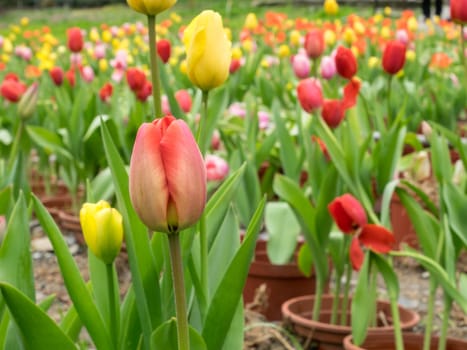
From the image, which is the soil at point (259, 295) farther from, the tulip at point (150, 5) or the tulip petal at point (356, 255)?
the tulip at point (150, 5)

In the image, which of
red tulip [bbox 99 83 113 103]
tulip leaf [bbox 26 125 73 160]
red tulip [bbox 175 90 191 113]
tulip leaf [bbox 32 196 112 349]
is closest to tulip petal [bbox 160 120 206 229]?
tulip leaf [bbox 32 196 112 349]

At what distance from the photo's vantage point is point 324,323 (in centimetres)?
222

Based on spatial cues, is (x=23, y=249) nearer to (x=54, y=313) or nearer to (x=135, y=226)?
(x=135, y=226)

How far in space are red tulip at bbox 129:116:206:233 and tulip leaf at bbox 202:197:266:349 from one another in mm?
291

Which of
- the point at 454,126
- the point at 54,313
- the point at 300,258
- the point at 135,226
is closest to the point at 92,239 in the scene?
the point at 135,226

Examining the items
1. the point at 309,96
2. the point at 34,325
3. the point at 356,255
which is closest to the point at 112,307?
the point at 34,325

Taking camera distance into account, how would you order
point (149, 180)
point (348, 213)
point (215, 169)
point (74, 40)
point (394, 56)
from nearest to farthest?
point (149, 180), point (348, 213), point (394, 56), point (215, 169), point (74, 40)

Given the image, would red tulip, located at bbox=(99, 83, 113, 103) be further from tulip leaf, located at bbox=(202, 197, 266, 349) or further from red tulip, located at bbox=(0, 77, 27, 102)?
tulip leaf, located at bbox=(202, 197, 266, 349)

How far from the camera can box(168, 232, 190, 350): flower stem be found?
0.90m

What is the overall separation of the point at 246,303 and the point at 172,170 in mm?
1837

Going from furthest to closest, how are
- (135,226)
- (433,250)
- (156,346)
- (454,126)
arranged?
(454,126), (433,250), (135,226), (156,346)

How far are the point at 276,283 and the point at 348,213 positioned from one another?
93 cm

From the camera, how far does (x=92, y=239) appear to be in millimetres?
1217

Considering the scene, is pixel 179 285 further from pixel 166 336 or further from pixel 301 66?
pixel 301 66
